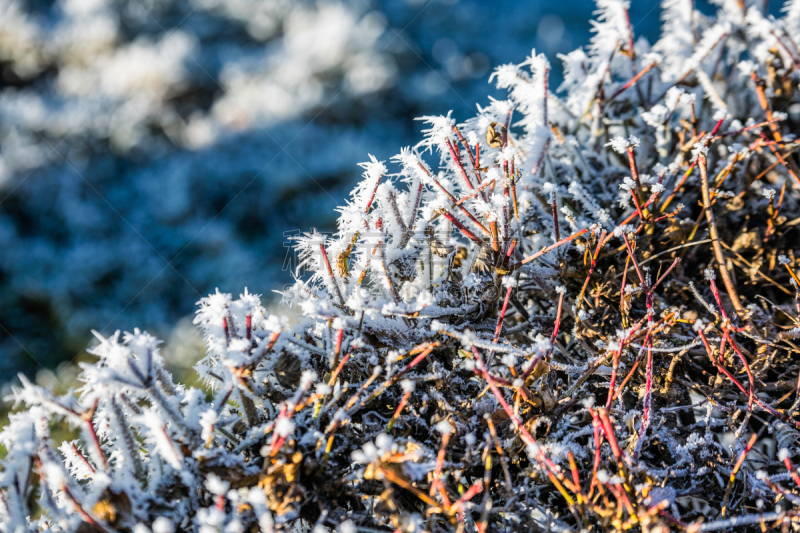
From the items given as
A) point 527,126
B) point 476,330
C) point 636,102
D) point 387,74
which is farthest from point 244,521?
point 387,74

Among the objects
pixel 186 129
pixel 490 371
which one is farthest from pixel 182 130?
pixel 490 371

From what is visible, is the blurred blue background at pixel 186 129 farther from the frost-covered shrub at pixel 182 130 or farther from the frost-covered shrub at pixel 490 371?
the frost-covered shrub at pixel 490 371

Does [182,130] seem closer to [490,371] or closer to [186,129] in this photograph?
[186,129]

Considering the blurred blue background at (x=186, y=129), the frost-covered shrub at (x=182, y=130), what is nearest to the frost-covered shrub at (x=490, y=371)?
the blurred blue background at (x=186, y=129)

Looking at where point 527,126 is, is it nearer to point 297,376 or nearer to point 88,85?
point 297,376

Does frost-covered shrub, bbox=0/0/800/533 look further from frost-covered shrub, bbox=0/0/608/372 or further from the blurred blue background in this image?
frost-covered shrub, bbox=0/0/608/372
